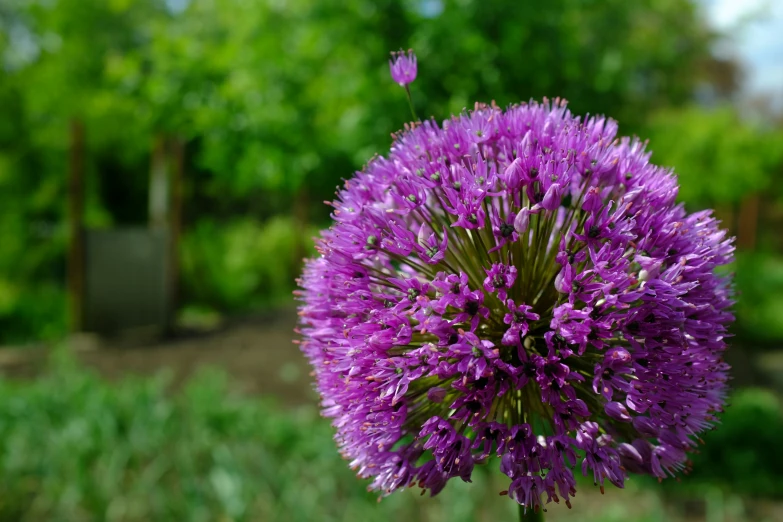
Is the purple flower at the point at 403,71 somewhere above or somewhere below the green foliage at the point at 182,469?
above

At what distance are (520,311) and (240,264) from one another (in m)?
11.7

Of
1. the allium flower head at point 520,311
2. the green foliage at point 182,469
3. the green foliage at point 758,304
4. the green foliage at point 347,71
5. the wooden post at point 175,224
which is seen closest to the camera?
the allium flower head at point 520,311

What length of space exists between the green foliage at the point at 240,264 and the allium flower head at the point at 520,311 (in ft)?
34.2

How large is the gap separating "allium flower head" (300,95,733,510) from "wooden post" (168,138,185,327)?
27.1 ft

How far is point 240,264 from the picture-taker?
1248 cm

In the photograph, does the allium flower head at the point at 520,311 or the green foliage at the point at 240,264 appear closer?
the allium flower head at the point at 520,311

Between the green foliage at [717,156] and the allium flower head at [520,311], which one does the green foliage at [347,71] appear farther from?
the green foliage at [717,156]

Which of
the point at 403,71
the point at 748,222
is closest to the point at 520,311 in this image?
the point at 403,71

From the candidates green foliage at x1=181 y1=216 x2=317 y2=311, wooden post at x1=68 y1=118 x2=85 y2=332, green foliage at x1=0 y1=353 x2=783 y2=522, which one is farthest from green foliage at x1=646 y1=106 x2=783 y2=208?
wooden post at x1=68 y1=118 x2=85 y2=332

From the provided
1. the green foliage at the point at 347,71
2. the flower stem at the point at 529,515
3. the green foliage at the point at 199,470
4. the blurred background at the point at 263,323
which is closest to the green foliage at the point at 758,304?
the blurred background at the point at 263,323

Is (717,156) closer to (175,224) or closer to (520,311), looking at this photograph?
(175,224)

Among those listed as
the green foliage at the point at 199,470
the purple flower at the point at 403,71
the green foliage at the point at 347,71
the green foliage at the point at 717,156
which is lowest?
the green foliage at the point at 199,470

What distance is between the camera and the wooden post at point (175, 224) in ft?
30.0

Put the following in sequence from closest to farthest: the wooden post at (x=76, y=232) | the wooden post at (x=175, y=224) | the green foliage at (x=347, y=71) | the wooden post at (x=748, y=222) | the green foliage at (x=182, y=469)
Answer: the green foliage at (x=182, y=469) < the green foliage at (x=347, y=71) < the wooden post at (x=76, y=232) < the wooden post at (x=175, y=224) < the wooden post at (x=748, y=222)
